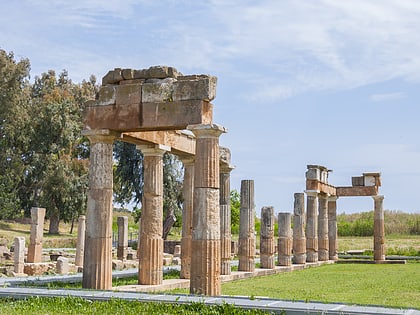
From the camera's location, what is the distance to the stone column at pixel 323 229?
3741 cm

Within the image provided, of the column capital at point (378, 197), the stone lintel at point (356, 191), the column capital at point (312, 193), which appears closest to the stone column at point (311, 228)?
the column capital at point (312, 193)

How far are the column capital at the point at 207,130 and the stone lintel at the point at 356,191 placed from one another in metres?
24.9

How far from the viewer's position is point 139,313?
35.8 ft

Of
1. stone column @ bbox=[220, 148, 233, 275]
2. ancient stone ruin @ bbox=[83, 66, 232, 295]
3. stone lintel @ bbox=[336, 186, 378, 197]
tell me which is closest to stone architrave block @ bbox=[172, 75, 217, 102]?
ancient stone ruin @ bbox=[83, 66, 232, 295]

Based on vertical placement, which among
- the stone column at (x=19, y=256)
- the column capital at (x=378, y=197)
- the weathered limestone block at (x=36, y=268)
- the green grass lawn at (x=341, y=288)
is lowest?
the green grass lawn at (x=341, y=288)

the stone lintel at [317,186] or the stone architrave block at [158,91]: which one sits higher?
the stone architrave block at [158,91]

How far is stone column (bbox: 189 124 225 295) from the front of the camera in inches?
596

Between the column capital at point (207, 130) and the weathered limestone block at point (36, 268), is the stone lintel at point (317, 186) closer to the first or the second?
the weathered limestone block at point (36, 268)

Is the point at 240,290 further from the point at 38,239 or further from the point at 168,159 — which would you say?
the point at 168,159

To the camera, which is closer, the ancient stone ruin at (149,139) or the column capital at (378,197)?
the ancient stone ruin at (149,139)

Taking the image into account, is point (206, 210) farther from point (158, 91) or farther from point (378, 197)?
point (378, 197)

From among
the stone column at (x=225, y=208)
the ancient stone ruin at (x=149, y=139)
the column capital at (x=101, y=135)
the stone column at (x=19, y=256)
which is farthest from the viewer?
the stone column at (x=19, y=256)

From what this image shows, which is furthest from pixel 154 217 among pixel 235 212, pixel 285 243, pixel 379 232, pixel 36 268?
pixel 235 212

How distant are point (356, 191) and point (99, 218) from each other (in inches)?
1007
